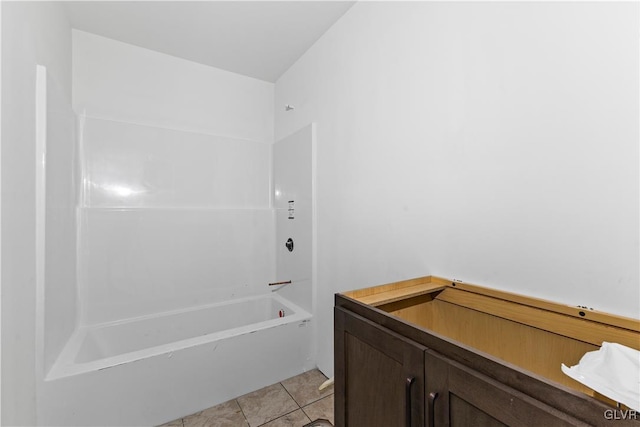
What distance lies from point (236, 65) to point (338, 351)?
2.52 metres

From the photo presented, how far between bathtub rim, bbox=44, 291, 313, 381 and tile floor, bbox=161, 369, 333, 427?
42 centimetres

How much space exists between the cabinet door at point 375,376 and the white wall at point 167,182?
72.9 inches

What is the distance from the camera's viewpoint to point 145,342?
217 cm

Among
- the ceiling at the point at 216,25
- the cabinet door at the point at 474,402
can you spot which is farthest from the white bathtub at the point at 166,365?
the ceiling at the point at 216,25

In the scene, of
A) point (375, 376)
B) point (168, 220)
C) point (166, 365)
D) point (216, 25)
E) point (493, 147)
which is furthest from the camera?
point (168, 220)

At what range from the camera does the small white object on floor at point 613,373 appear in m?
0.45

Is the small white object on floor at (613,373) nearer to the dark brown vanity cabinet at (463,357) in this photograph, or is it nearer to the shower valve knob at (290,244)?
the dark brown vanity cabinet at (463,357)

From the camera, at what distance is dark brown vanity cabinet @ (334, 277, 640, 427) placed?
0.51m

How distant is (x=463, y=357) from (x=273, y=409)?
1556 millimetres

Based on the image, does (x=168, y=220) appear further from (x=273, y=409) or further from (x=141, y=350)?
(x=273, y=409)

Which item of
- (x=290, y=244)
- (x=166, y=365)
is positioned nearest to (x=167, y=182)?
(x=290, y=244)

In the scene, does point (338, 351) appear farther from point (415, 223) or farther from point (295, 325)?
point (295, 325)

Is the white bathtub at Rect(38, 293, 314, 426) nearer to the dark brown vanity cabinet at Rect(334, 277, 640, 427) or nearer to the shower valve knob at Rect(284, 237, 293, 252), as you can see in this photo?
the shower valve knob at Rect(284, 237, 293, 252)

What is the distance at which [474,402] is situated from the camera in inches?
22.8
